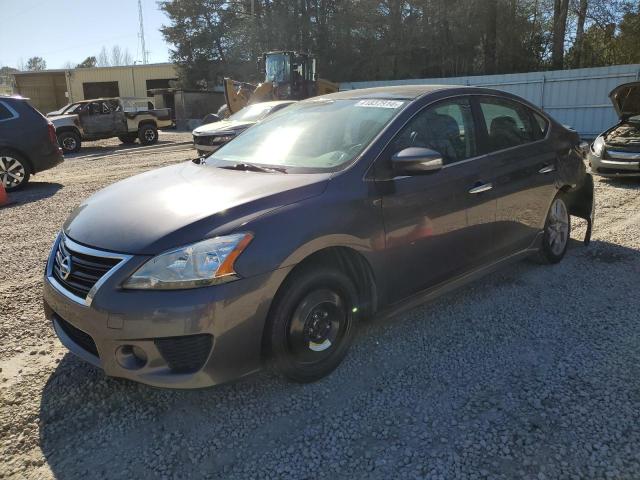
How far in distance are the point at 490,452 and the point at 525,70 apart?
29.5 m

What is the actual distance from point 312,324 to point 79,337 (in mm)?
1295

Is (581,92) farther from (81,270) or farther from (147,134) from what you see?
(81,270)

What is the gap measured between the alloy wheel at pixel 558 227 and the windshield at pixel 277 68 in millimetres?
17580

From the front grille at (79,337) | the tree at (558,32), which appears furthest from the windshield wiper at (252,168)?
the tree at (558,32)

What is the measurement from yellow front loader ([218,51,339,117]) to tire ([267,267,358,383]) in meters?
17.9

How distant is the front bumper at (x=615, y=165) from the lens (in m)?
8.94

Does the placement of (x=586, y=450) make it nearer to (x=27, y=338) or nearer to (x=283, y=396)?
(x=283, y=396)

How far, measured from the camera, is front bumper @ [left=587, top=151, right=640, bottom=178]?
8.94 metres

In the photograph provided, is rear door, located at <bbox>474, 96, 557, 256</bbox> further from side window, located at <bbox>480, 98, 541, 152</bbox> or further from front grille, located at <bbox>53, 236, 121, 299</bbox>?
front grille, located at <bbox>53, 236, 121, 299</bbox>

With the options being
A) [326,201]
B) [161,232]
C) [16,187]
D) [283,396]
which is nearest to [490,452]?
[283,396]

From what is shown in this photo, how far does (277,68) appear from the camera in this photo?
21.1m

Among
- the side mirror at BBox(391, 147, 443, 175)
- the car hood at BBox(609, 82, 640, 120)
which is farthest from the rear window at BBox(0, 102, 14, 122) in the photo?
the car hood at BBox(609, 82, 640, 120)

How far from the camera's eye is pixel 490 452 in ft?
7.97

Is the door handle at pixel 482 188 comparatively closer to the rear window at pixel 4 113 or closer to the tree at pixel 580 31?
the rear window at pixel 4 113
